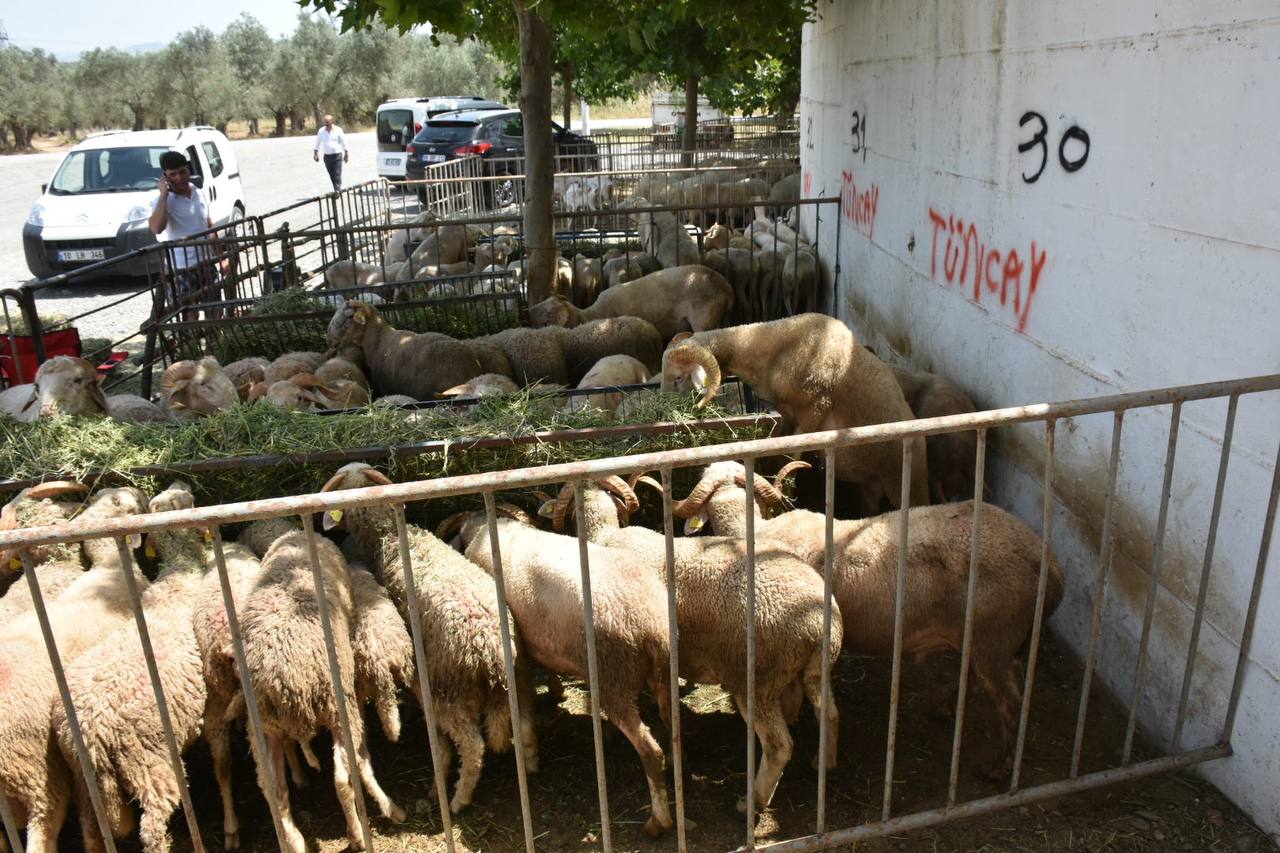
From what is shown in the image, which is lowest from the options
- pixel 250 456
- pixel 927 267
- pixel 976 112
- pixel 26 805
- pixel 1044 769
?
pixel 1044 769

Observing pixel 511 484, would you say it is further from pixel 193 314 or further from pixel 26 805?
pixel 193 314

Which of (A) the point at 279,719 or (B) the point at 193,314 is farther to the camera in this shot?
(B) the point at 193,314

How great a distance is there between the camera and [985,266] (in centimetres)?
574

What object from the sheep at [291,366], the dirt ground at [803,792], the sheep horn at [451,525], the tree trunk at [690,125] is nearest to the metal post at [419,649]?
the dirt ground at [803,792]

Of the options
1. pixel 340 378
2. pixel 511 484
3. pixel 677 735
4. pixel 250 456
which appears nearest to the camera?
pixel 511 484

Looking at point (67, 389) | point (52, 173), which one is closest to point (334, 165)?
point (67, 389)

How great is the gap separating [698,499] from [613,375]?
2.23 meters

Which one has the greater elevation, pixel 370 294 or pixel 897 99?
pixel 897 99

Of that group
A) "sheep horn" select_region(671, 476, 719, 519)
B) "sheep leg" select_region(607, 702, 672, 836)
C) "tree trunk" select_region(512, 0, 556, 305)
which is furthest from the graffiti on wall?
"tree trunk" select_region(512, 0, 556, 305)

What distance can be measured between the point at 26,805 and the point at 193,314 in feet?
19.4

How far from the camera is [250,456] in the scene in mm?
5016

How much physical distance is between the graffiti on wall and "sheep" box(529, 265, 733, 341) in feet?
13.6

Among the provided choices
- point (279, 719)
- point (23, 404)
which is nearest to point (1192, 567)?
point (279, 719)

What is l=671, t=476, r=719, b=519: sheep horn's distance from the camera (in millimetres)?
4883
